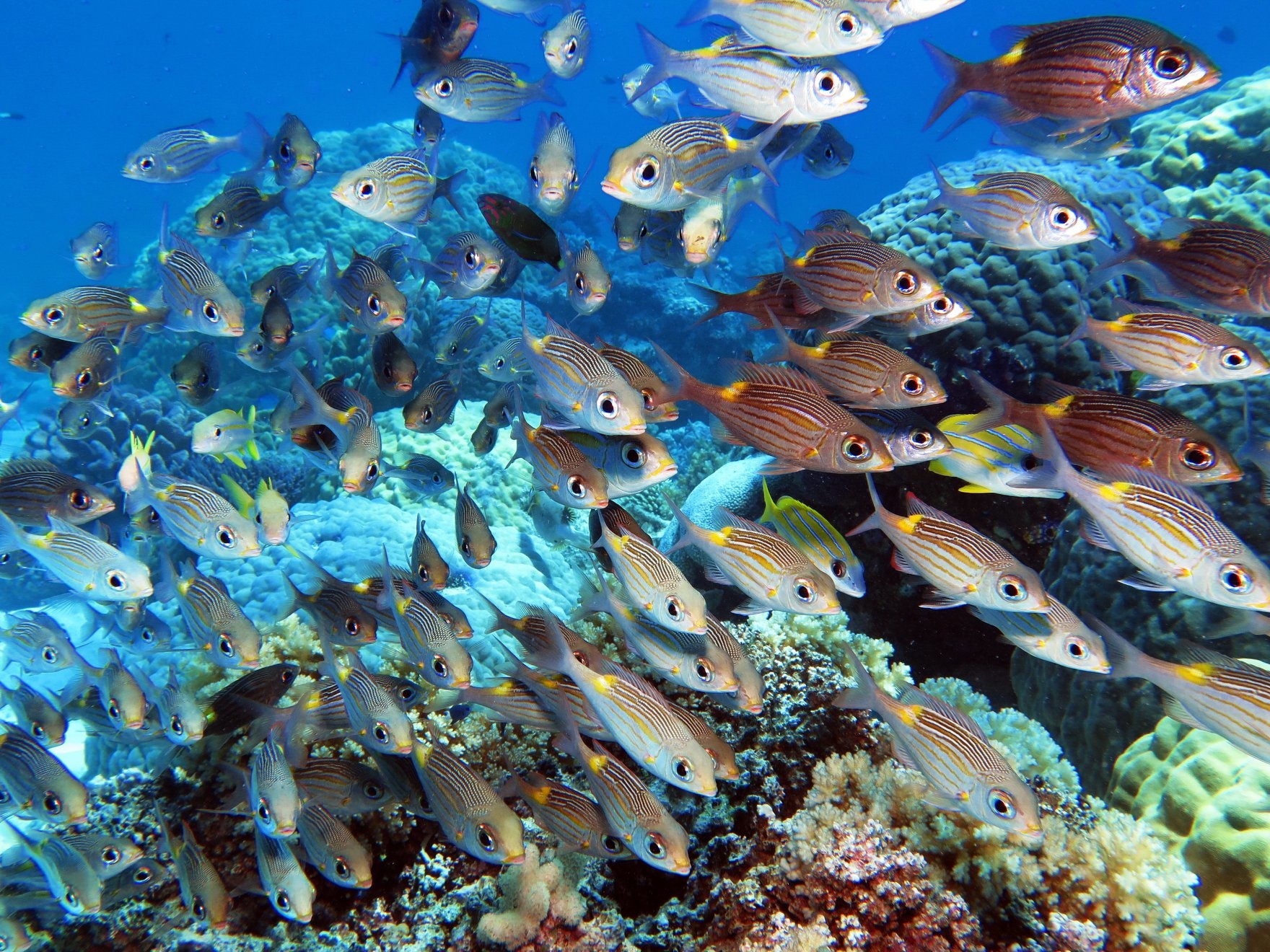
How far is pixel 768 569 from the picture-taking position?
2332mm

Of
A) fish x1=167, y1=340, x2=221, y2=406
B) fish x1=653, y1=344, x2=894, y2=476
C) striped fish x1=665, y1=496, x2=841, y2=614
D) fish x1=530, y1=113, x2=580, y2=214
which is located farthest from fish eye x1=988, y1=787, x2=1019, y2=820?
fish x1=167, y1=340, x2=221, y2=406

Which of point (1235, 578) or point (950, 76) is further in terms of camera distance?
point (950, 76)

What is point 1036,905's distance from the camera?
2332mm

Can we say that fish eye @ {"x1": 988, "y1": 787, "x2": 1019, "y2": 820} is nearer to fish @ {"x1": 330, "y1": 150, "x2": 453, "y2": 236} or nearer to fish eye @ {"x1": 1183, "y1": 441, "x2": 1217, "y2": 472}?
fish eye @ {"x1": 1183, "y1": 441, "x2": 1217, "y2": 472}

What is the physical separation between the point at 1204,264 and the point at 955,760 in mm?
2316

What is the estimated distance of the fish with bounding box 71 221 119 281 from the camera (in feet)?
15.0

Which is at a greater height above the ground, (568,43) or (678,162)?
(568,43)

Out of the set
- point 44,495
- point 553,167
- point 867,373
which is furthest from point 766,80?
point 44,495

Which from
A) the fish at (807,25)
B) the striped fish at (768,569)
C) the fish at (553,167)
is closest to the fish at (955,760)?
the striped fish at (768,569)

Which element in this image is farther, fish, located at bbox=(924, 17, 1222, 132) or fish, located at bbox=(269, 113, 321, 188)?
fish, located at bbox=(269, 113, 321, 188)

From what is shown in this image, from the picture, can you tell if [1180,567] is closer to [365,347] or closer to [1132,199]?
[1132,199]

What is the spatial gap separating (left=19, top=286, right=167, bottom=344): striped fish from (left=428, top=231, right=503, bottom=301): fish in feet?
5.45

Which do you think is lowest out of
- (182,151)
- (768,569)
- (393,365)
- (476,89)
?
(768,569)

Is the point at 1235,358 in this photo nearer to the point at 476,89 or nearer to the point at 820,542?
the point at 820,542
